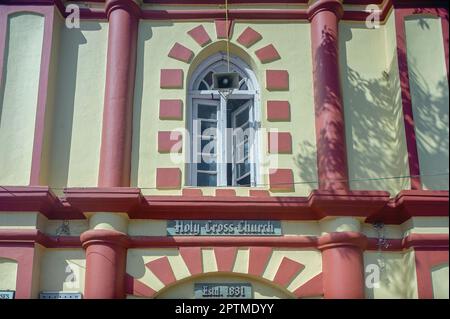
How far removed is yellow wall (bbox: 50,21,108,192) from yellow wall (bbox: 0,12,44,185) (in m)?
0.36

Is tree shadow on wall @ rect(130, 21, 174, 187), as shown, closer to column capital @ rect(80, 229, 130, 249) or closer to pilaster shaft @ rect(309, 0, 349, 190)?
column capital @ rect(80, 229, 130, 249)

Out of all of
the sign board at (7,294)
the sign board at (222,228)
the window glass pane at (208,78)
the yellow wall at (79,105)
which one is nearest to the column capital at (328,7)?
the window glass pane at (208,78)

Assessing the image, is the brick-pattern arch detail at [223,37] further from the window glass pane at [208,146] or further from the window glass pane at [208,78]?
the window glass pane at [208,146]

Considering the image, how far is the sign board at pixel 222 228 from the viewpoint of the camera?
9289 mm

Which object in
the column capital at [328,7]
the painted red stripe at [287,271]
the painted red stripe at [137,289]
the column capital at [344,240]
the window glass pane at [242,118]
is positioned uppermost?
the column capital at [328,7]

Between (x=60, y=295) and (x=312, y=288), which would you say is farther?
(x=312, y=288)

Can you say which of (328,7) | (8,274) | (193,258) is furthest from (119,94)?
(328,7)

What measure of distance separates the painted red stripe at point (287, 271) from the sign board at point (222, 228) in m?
0.39

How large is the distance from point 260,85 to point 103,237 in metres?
3.08

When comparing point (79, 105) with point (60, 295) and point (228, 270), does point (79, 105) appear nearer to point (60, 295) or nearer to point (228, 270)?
point (60, 295)

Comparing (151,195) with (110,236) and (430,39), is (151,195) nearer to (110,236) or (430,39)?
(110,236)

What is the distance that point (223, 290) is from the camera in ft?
30.1

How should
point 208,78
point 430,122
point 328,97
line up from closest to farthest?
point 430,122 → point 328,97 → point 208,78
